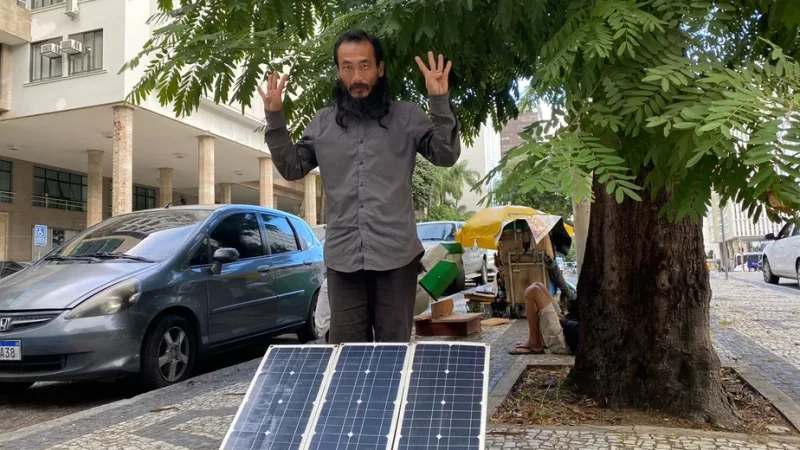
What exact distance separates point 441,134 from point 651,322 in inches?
101

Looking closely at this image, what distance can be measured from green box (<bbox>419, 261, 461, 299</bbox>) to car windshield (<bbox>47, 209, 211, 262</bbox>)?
3302 mm

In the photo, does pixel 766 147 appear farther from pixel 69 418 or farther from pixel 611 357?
pixel 69 418

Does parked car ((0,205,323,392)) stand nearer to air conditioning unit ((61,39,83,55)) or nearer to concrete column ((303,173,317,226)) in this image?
air conditioning unit ((61,39,83,55))

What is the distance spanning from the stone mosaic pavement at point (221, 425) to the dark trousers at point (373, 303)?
1242 millimetres

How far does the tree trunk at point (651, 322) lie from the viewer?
13.0 ft

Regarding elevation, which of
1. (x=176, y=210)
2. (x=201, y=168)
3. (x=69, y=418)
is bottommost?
(x=69, y=418)

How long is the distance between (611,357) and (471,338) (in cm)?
369

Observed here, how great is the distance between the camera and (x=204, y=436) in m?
3.80

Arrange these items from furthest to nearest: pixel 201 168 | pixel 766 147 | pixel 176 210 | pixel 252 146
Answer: pixel 252 146
pixel 201 168
pixel 176 210
pixel 766 147

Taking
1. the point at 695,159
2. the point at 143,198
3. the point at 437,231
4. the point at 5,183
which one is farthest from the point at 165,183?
the point at 695,159

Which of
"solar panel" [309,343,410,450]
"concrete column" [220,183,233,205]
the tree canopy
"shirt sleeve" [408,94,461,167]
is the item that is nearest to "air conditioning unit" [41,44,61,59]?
"concrete column" [220,183,233,205]

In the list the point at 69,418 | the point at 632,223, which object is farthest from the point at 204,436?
the point at 632,223

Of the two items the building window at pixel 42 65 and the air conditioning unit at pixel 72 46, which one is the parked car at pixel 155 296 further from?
the building window at pixel 42 65

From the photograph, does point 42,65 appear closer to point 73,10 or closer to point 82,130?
point 73,10
